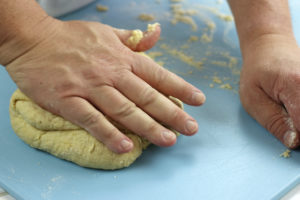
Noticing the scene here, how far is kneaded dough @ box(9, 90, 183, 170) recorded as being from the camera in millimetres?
1093

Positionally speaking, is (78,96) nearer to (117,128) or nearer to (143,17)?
(117,128)

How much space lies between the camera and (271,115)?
122 cm

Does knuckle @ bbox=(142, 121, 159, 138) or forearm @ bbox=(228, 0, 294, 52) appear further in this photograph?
forearm @ bbox=(228, 0, 294, 52)

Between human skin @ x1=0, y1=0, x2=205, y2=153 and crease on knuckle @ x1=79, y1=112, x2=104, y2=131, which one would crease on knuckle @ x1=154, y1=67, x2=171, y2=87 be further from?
crease on knuckle @ x1=79, y1=112, x2=104, y2=131

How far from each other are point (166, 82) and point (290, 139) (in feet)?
1.36

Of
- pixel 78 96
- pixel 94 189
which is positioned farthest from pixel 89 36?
pixel 94 189

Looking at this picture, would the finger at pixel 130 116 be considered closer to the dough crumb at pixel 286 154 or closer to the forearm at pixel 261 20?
the dough crumb at pixel 286 154

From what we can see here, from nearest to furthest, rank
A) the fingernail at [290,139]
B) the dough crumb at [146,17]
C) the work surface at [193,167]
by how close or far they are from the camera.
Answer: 1. the work surface at [193,167]
2. the fingernail at [290,139]
3. the dough crumb at [146,17]

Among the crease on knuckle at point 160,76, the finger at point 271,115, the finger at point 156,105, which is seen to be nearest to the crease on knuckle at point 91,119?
the finger at point 156,105

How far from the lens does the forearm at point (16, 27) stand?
1.14 metres

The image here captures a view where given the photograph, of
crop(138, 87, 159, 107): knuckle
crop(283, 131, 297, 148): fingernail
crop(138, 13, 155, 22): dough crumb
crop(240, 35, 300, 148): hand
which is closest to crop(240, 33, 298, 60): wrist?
crop(240, 35, 300, 148): hand

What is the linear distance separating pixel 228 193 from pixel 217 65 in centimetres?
63

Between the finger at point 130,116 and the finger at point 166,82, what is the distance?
4.5 inches

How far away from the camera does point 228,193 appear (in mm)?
1044
